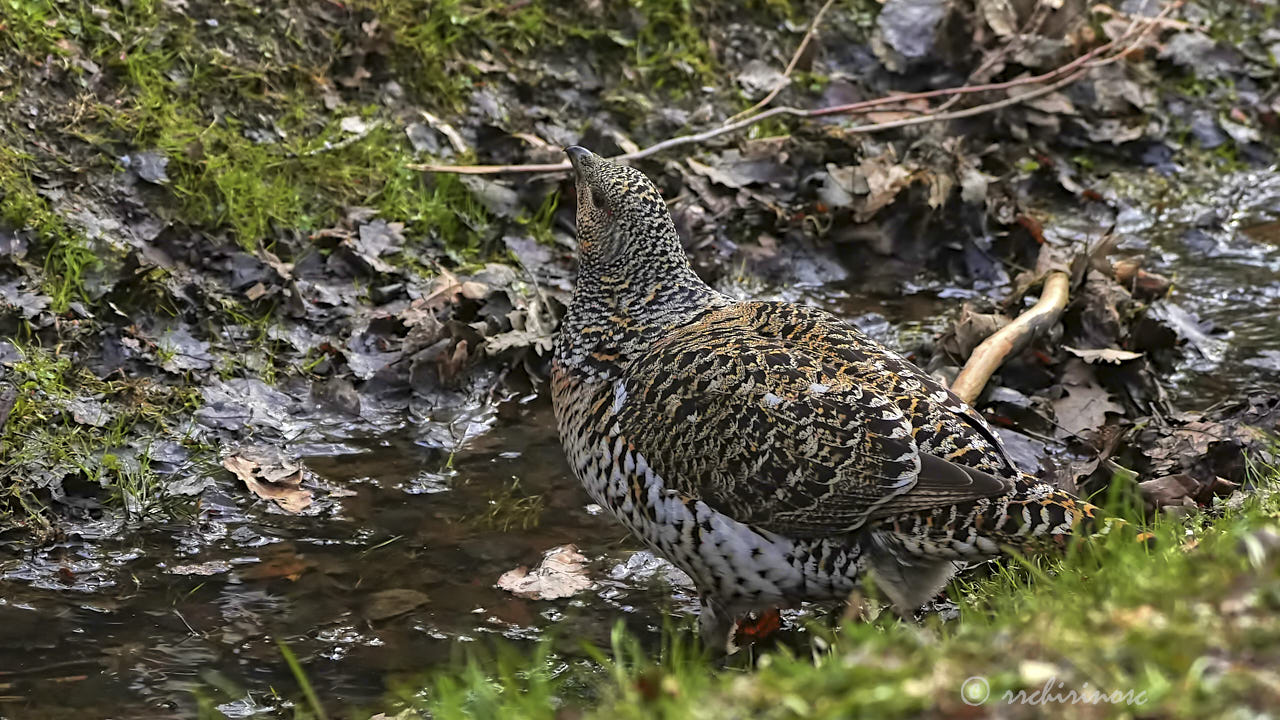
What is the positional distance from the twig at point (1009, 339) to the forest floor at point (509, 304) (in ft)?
0.55

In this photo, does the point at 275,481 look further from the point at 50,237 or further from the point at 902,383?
the point at 902,383

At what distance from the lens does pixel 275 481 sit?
5922mm

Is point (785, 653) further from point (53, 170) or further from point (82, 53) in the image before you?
point (82, 53)

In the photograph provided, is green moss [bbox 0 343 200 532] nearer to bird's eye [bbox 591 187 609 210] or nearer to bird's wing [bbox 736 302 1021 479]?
bird's eye [bbox 591 187 609 210]

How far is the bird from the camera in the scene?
14.2 ft

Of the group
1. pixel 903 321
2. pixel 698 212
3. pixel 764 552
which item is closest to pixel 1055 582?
pixel 764 552

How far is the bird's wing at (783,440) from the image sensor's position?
14.4 feet

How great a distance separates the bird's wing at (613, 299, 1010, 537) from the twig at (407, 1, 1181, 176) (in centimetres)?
288

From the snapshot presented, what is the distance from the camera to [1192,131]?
979 cm

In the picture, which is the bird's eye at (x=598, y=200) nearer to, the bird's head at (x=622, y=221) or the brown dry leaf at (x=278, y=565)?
the bird's head at (x=622, y=221)

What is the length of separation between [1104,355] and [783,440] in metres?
2.65

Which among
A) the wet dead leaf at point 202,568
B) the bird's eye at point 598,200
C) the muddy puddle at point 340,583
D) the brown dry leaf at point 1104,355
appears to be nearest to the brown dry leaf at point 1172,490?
the brown dry leaf at point 1104,355

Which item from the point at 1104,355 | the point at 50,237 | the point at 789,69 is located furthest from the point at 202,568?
the point at 789,69

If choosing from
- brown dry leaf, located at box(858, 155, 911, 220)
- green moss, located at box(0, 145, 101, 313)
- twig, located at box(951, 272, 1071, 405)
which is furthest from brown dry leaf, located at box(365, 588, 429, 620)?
brown dry leaf, located at box(858, 155, 911, 220)
